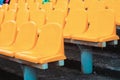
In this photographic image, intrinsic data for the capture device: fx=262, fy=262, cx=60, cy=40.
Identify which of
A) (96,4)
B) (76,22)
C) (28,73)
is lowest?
(28,73)

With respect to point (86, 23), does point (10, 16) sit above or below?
above

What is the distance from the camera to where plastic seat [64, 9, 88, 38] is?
2.83 m

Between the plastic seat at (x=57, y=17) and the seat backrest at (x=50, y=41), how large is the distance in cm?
68

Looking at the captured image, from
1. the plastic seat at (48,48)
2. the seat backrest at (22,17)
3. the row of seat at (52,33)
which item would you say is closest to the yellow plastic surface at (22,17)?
the seat backrest at (22,17)

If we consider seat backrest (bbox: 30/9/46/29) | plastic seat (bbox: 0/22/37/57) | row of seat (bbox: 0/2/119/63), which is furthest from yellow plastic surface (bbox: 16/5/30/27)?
plastic seat (bbox: 0/22/37/57)

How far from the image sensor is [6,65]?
3.12m

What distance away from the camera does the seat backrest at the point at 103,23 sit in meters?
2.55

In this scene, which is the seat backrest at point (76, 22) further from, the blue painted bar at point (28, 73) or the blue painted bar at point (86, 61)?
the blue painted bar at point (28, 73)

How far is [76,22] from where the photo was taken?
116 inches

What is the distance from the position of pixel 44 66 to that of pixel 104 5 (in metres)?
1.51

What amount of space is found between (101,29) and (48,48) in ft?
2.30

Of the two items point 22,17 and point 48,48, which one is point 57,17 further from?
point 48,48

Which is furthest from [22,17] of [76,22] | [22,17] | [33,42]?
[33,42]

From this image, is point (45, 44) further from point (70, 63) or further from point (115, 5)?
point (115, 5)
